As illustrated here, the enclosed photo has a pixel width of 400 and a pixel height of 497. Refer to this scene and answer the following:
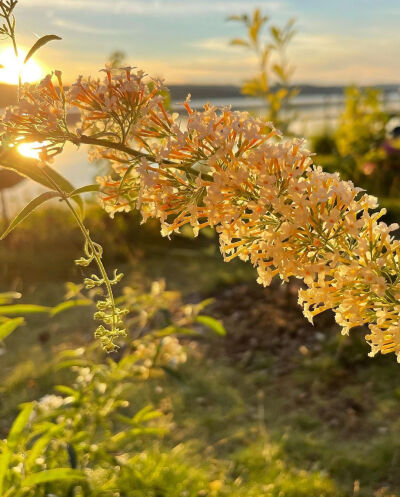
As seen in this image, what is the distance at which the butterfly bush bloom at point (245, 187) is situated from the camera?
89 centimetres

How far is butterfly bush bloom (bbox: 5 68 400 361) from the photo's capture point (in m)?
0.89

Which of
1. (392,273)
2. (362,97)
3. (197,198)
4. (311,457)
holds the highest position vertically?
(362,97)

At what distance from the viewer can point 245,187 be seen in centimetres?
92

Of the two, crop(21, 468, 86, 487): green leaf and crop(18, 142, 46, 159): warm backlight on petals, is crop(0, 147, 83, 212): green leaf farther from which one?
crop(21, 468, 86, 487): green leaf

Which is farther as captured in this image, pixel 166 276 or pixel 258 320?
pixel 166 276

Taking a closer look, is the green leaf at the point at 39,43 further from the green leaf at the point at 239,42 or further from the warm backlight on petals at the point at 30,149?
the green leaf at the point at 239,42

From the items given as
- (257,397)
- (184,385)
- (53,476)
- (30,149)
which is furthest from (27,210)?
(257,397)

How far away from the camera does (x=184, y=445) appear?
2.78m

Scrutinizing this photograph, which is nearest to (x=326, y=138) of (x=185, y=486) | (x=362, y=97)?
(x=362, y=97)

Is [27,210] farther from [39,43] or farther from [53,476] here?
[53,476]

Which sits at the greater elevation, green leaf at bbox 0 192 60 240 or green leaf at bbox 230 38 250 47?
green leaf at bbox 230 38 250 47

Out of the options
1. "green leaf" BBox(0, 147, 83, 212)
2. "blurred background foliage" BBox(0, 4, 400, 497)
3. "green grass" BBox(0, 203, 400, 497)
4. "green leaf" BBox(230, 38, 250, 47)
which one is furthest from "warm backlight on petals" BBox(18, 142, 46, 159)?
"green leaf" BBox(230, 38, 250, 47)

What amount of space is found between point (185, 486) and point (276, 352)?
1612 mm

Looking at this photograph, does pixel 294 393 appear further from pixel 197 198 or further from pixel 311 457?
pixel 197 198
